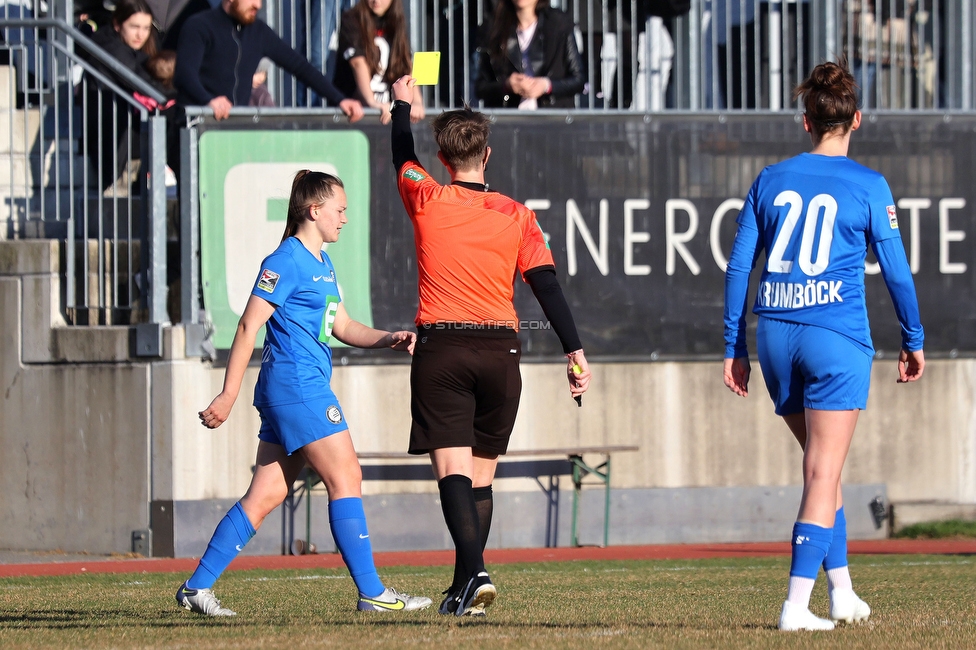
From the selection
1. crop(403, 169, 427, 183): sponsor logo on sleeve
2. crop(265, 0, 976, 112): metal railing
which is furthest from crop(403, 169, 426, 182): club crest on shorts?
crop(265, 0, 976, 112): metal railing

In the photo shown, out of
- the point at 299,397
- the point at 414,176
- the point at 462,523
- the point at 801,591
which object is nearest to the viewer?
the point at 801,591

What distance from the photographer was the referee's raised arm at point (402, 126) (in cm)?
564

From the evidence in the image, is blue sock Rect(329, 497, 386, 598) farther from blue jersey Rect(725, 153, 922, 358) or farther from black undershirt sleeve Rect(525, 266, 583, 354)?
blue jersey Rect(725, 153, 922, 358)

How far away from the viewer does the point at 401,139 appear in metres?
5.67

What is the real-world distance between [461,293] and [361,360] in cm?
562

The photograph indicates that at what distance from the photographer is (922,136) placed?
11383mm

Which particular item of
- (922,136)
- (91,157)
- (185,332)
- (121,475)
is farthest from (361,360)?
(922,136)

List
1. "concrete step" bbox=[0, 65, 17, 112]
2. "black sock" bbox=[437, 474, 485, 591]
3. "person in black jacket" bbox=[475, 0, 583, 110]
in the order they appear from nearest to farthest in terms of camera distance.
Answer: "black sock" bbox=[437, 474, 485, 591] → "person in black jacket" bbox=[475, 0, 583, 110] → "concrete step" bbox=[0, 65, 17, 112]

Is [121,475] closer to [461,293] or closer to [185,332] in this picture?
[185,332]

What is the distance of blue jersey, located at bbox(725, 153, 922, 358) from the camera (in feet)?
15.8

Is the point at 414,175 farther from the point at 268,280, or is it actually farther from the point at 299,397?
the point at 299,397

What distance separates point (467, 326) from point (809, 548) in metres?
1.55

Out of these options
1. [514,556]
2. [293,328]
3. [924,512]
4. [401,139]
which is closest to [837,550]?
[293,328]

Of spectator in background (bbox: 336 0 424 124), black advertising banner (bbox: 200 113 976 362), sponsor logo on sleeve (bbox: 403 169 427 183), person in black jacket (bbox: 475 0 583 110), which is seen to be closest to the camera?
sponsor logo on sleeve (bbox: 403 169 427 183)
